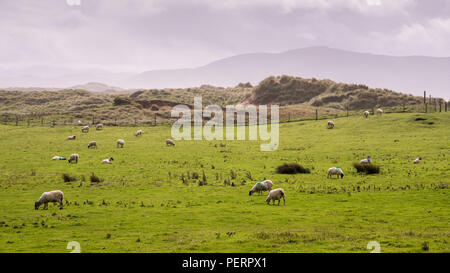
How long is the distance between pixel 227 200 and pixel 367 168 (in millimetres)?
15213

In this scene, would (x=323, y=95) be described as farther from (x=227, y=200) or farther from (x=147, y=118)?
(x=227, y=200)

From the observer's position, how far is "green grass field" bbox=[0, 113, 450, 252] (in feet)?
52.7

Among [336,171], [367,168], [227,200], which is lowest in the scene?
[227,200]

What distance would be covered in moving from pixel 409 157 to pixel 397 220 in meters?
24.3

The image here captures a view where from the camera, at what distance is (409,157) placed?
41.3 meters

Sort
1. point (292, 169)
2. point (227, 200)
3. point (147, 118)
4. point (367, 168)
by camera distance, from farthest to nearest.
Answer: point (147, 118) < point (292, 169) < point (367, 168) < point (227, 200)

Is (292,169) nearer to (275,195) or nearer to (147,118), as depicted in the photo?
(275,195)

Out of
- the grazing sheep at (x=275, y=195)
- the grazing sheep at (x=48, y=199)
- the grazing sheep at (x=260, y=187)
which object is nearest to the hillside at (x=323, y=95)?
the grazing sheep at (x=260, y=187)

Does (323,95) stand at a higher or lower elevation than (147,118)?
higher

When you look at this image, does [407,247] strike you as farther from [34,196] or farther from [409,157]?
[409,157]

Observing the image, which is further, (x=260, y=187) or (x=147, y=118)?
(x=147, y=118)

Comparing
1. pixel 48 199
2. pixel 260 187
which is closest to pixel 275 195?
pixel 260 187

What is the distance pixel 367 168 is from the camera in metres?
34.2

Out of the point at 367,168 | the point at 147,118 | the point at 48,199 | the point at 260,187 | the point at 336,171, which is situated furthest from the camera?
the point at 147,118
